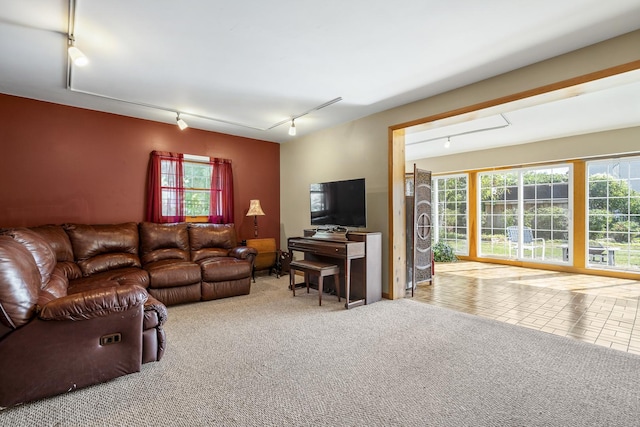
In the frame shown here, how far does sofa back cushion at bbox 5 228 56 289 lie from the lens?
2447mm

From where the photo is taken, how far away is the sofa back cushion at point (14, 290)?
70.3 inches

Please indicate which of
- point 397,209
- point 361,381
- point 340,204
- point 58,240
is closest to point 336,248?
point 340,204

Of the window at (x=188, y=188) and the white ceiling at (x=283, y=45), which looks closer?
the white ceiling at (x=283, y=45)

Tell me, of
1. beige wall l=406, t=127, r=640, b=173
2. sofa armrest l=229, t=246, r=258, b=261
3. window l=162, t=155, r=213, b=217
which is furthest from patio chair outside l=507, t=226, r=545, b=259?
window l=162, t=155, r=213, b=217

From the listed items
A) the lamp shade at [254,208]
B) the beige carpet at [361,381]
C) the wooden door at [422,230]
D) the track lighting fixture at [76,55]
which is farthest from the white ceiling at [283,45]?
the beige carpet at [361,381]

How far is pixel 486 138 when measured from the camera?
5824mm

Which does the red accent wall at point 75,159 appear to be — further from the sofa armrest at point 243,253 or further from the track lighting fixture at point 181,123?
the sofa armrest at point 243,253

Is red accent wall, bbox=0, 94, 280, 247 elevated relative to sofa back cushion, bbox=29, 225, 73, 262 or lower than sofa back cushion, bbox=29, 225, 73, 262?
elevated

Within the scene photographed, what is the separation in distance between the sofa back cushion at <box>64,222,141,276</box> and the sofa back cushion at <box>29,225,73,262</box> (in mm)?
80

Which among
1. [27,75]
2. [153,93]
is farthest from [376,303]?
[27,75]

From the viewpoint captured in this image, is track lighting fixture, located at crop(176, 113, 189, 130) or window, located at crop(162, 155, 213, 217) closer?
track lighting fixture, located at crop(176, 113, 189, 130)

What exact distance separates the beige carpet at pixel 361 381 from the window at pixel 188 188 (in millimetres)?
2178

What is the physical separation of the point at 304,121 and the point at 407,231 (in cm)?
229

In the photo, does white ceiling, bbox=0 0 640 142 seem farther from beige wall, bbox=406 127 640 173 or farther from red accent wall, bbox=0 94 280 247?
beige wall, bbox=406 127 640 173
